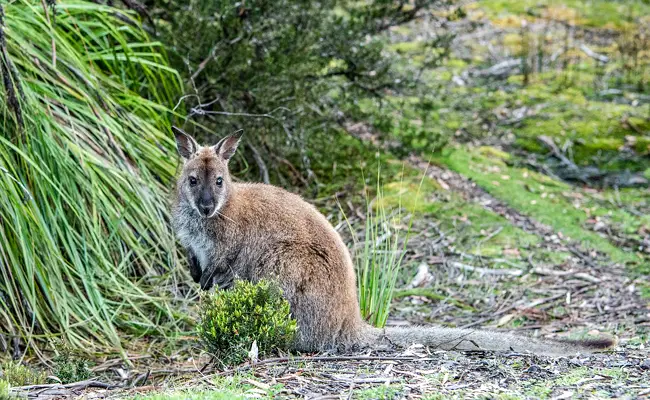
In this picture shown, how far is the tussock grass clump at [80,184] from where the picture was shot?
17.4 ft

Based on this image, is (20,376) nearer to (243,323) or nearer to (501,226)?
(243,323)

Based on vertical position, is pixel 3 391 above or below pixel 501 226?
above

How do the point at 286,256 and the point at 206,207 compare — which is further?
the point at 206,207

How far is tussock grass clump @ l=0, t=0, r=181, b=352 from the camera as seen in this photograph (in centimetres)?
529

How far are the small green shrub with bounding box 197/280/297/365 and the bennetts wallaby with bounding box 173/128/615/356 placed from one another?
0.81ft

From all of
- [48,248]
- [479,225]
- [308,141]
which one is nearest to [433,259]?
[479,225]

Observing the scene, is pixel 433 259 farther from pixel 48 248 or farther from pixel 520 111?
pixel 520 111

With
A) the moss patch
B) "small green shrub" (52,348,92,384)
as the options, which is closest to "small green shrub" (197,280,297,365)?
"small green shrub" (52,348,92,384)

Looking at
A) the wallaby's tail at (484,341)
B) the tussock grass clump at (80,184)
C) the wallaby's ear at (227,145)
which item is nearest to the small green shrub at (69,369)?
the tussock grass clump at (80,184)

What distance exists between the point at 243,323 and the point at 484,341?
1377 mm

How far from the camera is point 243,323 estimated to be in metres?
4.58

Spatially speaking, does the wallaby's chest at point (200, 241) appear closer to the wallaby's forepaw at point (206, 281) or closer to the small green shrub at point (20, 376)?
the wallaby's forepaw at point (206, 281)

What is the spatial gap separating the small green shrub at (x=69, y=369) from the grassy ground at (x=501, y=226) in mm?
276

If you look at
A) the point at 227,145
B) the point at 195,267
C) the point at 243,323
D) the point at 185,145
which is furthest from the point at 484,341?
the point at 185,145
